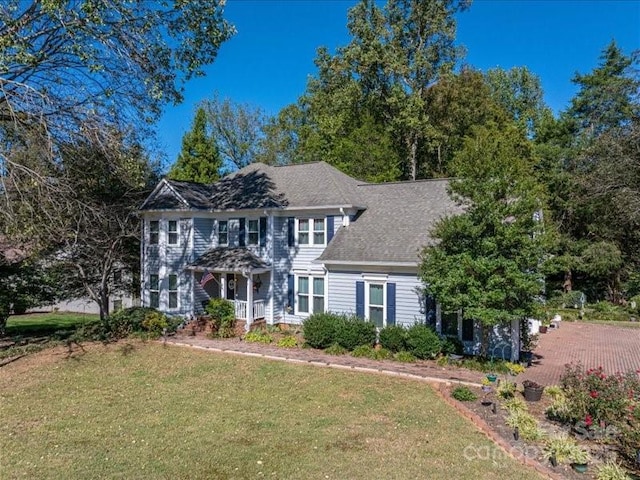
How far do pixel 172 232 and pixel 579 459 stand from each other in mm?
18937

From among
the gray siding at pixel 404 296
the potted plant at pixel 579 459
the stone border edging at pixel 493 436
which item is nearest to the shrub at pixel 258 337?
the gray siding at pixel 404 296

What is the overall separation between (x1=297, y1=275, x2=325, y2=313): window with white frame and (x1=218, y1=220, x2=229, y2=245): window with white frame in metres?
4.71

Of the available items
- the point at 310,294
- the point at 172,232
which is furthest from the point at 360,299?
the point at 172,232

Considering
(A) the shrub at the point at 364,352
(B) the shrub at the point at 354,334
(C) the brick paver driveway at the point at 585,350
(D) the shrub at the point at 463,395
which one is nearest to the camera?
(D) the shrub at the point at 463,395

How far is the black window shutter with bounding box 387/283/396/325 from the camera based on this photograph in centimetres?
1608

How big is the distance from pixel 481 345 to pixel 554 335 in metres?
7.69

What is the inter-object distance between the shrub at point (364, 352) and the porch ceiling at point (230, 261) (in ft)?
20.9

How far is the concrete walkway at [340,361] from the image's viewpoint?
40.9 ft

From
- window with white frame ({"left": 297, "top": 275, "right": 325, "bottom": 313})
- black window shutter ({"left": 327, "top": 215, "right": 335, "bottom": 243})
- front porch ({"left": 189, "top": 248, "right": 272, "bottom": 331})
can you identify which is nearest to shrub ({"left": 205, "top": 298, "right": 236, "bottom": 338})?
front porch ({"left": 189, "top": 248, "right": 272, "bottom": 331})

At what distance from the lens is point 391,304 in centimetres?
1612

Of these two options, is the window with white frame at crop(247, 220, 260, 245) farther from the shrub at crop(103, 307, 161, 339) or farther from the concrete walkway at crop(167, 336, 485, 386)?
the shrub at crop(103, 307, 161, 339)

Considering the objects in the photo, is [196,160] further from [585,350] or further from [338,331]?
[585,350]

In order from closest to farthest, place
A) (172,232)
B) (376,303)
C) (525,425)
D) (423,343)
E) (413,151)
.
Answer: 1. (525,425)
2. (423,343)
3. (376,303)
4. (172,232)
5. (413,151)

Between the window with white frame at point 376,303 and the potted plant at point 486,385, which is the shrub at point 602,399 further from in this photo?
the window with white frame at point 376,303
